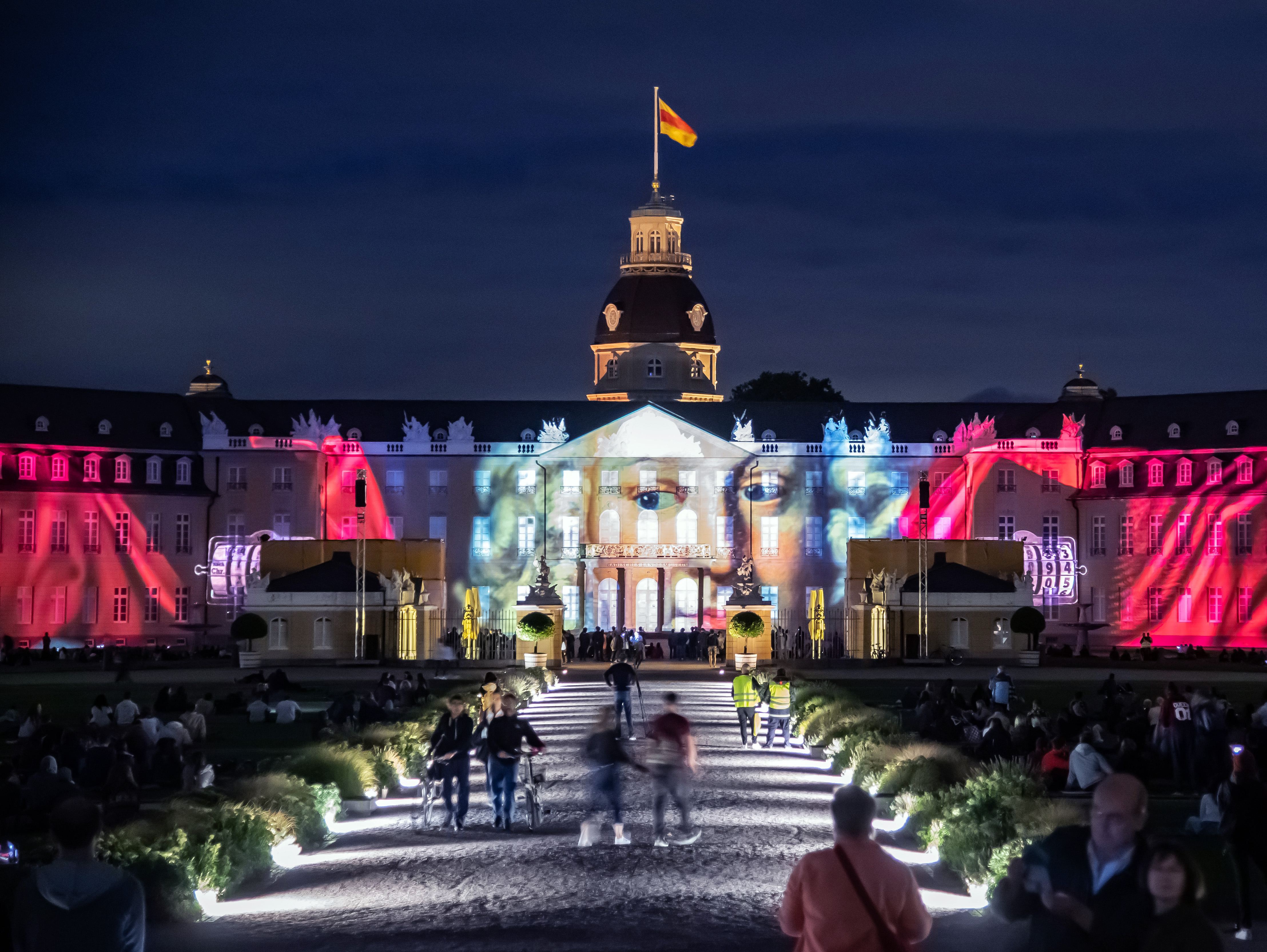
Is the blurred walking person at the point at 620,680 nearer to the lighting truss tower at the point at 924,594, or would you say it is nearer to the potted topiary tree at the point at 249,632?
the potted topiary tree at the point at 249,632

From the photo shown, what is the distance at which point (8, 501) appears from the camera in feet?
275

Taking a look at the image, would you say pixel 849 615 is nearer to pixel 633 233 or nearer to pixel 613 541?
pixel 613 541

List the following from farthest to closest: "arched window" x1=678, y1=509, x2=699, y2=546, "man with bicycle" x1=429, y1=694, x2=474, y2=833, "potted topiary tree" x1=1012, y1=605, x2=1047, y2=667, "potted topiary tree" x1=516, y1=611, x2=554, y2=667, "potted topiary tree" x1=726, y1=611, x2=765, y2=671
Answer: "arched window" x1=678, y1=509, x2=699, y2=546 < "potted topiary tree" x1=1012, y1=605, x2=1047, y2=667 < "potted topiary tree" x1=516, y1=611, x2=554, y2=667 < "potted topiary tree" x1=726, y1=611, x2=765, y2=671 < "man with bicycle" x1=429, y1=694, x2=474, y2=833

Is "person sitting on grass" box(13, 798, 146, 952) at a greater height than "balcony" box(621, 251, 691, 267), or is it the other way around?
Result: "balcony" box(621, 251, 691, 267)

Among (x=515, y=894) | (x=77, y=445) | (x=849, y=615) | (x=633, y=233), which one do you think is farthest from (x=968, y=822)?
(x=633, y=233)

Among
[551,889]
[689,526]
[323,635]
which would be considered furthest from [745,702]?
[689,526]

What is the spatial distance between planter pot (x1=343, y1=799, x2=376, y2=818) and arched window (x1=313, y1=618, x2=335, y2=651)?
4585 cm

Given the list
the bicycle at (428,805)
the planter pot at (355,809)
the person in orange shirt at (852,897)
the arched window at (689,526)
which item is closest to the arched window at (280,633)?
the arched window at (689,526)

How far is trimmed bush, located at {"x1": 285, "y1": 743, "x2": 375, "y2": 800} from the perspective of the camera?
918 inches

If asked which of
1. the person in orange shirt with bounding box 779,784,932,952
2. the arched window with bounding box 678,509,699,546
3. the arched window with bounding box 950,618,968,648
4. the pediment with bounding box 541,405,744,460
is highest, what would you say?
the pediment with bounding box 541,405,744,460

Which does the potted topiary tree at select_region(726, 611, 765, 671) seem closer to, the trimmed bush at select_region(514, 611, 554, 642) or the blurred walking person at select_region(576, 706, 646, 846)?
the trimmed bush at select_region(514, 611, 554, 642)

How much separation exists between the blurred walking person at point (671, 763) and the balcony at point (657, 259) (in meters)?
93.5

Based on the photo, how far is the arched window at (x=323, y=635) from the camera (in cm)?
6862

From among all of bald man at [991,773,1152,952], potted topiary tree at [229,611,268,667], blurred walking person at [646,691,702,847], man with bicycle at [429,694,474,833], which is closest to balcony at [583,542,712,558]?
potted topiary tree at [229,611,268,667]
